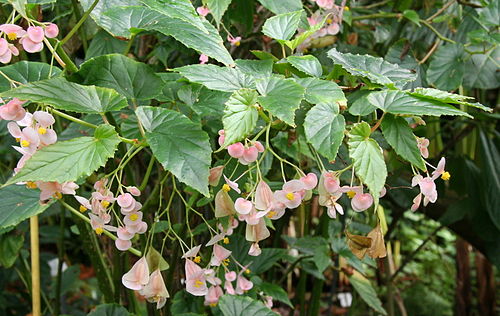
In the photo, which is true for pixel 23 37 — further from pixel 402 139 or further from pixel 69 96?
pixel 402 139

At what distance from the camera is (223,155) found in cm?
63

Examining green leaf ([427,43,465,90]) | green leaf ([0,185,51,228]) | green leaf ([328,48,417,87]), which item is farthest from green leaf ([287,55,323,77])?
green leaf ([427,43,465,90])

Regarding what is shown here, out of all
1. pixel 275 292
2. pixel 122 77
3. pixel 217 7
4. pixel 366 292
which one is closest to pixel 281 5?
pixel 217 7

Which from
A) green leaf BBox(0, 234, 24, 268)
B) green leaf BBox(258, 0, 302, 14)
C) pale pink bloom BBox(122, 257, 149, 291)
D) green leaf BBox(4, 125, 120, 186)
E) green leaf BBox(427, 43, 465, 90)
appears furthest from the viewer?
green leaf BBox(0, 234, 24, 268)

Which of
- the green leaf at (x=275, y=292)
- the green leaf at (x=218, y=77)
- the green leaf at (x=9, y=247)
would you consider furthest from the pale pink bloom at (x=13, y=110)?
the green leaf at (x=9, y=247)

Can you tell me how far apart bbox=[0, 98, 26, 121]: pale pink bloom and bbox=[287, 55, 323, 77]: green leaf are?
0.81ft

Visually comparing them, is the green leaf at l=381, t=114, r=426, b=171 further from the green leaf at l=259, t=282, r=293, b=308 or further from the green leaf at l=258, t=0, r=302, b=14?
the green leaf at l=259, t=282, r=293, b=308

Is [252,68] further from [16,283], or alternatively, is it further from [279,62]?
[16,283]

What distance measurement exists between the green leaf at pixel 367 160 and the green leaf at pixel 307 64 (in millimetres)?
93

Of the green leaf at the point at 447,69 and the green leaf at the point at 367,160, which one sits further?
the green leaf at the point at 447,69

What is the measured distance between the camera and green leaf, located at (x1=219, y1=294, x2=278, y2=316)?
77 cm

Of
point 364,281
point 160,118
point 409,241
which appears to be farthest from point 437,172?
point 409,241

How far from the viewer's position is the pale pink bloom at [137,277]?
1.88ft

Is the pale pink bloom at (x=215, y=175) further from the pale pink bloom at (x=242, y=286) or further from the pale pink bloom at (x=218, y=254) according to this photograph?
the pale pink bloom at (x=242, y=286)
